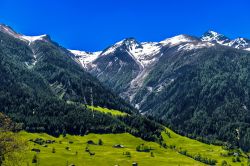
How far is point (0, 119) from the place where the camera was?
99188mm

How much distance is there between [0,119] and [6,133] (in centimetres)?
371

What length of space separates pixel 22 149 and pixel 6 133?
6.15m

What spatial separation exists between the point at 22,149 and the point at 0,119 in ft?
29.7

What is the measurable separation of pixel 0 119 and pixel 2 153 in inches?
313

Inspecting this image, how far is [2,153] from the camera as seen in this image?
97.3 meters

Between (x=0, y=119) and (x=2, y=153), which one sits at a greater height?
(x=0, y=119)

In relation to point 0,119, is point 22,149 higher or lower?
lower

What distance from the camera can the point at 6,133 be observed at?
98.2 meters

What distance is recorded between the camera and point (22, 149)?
101625 mm

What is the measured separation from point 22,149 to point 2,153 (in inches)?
220

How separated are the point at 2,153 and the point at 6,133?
15.2ft
